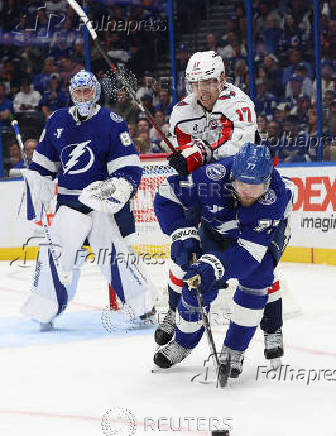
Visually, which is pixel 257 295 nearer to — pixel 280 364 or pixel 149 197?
pixel 280 364

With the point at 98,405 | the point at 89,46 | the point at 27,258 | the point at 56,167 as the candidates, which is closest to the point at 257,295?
the point at 98,405

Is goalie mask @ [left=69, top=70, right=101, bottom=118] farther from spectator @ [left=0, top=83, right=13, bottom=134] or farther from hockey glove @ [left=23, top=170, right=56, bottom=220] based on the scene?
spectator @ [left=0, top=83, right=13, bottom=134]

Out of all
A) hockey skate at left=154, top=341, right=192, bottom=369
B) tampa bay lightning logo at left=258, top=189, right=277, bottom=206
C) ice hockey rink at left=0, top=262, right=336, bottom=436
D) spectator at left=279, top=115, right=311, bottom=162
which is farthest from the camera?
spectator at left=279, top=115, right=311, bottom=162

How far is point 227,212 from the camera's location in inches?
136

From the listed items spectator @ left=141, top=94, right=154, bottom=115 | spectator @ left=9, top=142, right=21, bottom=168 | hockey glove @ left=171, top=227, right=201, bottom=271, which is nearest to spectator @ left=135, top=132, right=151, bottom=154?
spectator @ left=141, top=94, right=154, bottom=115

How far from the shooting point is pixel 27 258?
792cm

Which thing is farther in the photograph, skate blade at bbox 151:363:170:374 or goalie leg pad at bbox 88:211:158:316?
goalie leg pad at bbox 88:211:158:316

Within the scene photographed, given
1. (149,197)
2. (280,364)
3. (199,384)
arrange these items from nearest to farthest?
1. (199,384)
2. (280,364)
3. (149,197)

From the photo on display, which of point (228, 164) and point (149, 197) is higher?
point (228, 164)

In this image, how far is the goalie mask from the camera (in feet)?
15.2

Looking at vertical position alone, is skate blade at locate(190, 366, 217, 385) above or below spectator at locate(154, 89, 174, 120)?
below

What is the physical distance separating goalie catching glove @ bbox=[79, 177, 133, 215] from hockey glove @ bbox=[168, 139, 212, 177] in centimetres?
97

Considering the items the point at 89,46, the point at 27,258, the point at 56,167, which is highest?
the point at 89,46

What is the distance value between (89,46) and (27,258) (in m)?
2.20
